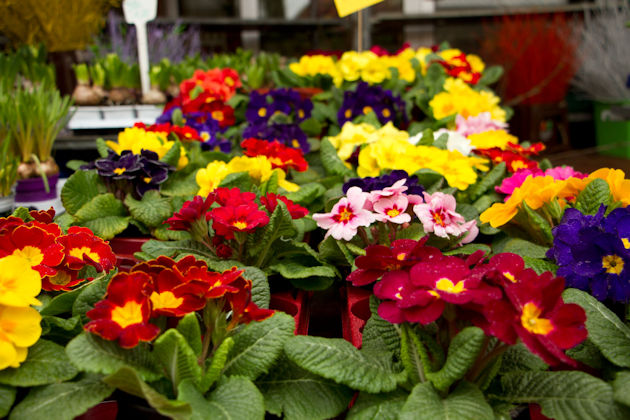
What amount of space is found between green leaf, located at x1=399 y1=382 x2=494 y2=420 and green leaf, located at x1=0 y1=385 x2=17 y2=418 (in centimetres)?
47

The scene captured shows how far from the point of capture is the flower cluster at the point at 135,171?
1352mm

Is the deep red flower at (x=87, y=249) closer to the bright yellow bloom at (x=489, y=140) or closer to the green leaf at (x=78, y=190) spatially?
the green leaf at (x=78, y=190)

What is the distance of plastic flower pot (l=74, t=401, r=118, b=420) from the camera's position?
0.72 meters

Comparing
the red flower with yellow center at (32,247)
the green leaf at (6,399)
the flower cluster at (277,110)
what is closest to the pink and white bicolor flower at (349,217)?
the red flower with yellow center at (32,247)

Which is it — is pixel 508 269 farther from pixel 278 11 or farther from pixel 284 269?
pixel 278 11

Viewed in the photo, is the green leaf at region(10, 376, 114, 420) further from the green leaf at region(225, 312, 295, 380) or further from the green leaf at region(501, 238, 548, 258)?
the green leaf at region(501, 238, 548, 258)

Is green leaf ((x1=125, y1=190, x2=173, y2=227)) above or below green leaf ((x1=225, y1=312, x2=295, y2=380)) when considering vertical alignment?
above

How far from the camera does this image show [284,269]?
1.07 m

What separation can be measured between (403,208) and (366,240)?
12cm

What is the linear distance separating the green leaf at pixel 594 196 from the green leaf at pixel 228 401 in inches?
27.1

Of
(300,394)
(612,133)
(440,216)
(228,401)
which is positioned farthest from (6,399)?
(612,133)

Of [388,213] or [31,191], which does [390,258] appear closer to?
[388,213]

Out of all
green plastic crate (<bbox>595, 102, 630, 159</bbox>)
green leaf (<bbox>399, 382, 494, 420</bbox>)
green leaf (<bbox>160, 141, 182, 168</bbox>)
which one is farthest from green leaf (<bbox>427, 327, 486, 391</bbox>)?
green plastic crate (<bbox>595, 102, 630, 159</bbox>)

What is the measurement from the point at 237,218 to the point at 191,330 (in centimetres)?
30
